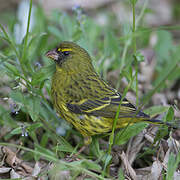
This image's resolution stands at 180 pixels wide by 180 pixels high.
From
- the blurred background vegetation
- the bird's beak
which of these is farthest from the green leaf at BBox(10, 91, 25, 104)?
the bird's beak

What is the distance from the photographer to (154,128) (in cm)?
402

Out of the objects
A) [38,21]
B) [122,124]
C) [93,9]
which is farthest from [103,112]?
[93,9]

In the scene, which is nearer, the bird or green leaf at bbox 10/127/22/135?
green leaf at bbox 10/127/22/135

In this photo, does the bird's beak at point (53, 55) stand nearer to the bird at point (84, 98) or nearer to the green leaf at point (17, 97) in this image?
the bird at point (84, 98)

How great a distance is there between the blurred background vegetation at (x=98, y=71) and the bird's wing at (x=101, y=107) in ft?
0.70

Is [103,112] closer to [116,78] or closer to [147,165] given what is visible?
[147,165]

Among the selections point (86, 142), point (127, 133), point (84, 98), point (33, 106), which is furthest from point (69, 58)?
point (127, 133)

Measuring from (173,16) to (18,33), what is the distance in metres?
4.76

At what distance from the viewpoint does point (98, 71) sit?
4383 millimetres

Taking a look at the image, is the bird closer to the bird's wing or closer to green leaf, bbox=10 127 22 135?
the bird's wing

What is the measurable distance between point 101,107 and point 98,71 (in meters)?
0.91

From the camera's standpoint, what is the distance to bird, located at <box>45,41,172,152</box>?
3.58m

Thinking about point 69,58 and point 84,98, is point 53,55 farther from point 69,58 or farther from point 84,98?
point 84,98

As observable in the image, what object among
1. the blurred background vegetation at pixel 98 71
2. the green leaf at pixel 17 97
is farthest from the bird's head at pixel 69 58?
the green leaf at pixel 17 97
